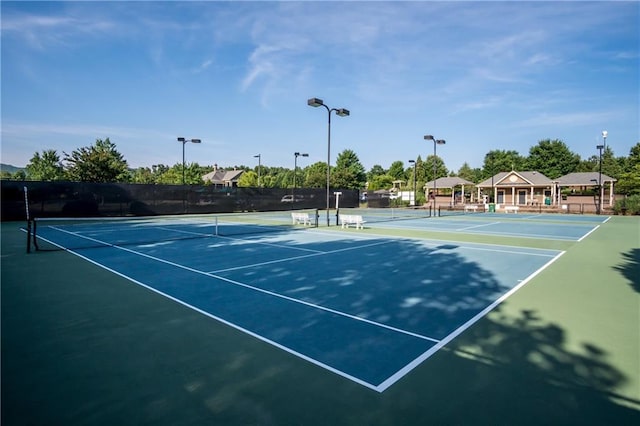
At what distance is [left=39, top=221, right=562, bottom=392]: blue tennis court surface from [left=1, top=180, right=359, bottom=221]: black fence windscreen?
503 inches

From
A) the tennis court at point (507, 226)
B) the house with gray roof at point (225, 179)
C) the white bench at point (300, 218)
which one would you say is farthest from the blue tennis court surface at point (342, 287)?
the house with gray roof at point (225, 179)

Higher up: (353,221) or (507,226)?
(353,221)

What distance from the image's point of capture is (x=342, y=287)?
716 centimetres

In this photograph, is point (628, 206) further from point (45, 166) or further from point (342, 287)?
point (45, 166)

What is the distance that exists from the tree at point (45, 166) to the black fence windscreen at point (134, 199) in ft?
108

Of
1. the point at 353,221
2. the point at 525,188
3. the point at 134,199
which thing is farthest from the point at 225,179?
the point at 353,221

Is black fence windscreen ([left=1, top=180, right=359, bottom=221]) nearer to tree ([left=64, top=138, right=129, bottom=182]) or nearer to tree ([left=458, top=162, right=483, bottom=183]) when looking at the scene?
tree ([left=64, top=138, right=129, bottom=182])

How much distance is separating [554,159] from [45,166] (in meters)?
91.4

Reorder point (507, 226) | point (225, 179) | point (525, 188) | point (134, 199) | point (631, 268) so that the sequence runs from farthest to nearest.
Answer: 1. point (225, 179)
2. point (525, 188)
3. point (134, 199)
4. point (507, 226)
5. point (631, 268)

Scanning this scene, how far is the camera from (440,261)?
32.4ft

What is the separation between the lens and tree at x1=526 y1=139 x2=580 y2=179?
77062 mm

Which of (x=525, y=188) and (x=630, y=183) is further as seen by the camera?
(x=525, y=188)

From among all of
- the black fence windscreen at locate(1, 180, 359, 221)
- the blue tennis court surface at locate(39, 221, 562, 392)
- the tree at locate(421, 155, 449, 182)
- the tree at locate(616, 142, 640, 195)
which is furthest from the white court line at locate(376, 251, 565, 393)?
the tree at locate(421, 155, 449, 182)

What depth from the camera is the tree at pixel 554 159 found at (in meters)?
77.1
